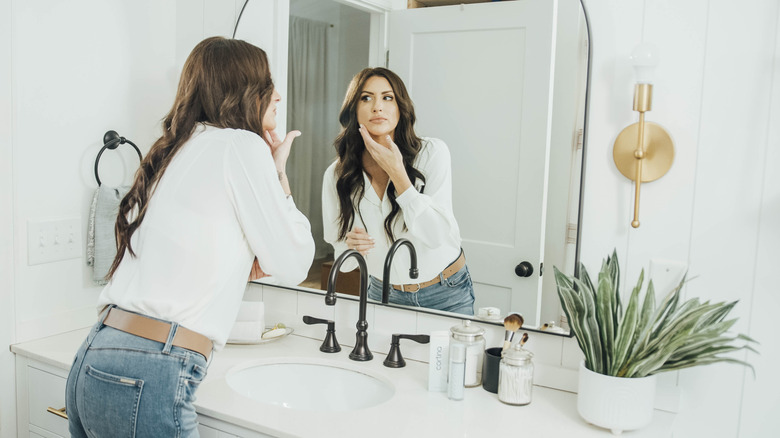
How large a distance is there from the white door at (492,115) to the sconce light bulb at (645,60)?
0.18 m

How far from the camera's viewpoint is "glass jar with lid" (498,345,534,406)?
51.3 inches

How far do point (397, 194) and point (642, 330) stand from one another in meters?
0.66

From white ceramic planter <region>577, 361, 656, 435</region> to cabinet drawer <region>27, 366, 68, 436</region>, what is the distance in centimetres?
130

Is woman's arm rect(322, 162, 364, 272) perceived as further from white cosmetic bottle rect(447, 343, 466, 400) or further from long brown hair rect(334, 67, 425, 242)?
white cosmetic bottle rect(447, 343, 466, 400)

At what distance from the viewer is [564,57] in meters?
1.38

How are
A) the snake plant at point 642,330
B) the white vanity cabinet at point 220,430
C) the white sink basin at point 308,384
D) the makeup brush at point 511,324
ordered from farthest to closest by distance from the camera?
the white sink basin at point 308,384, the makeup brush at point 511,324, the white vanity cabinet at point 220,430, the snake plant at point 642,330

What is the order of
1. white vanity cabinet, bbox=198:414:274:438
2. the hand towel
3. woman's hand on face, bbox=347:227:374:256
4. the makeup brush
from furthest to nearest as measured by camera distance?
the hand towel, woman's hand on face, bbox=347:227:374:256, the makeup brush, white vanity cabinet, bbox=198:414:274:438

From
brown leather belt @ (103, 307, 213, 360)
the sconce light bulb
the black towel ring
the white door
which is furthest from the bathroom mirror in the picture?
the black towel ring

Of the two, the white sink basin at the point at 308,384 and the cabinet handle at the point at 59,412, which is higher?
the white sink basin at the point at 308,384

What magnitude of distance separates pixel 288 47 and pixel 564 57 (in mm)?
815

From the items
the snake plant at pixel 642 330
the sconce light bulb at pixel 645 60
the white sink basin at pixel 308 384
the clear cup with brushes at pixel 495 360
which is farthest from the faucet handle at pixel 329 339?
the sconce light bulb at pixel 645 60

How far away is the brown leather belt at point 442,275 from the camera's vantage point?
1.53 m

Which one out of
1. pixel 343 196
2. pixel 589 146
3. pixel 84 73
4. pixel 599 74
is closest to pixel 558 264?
pixel 589 146

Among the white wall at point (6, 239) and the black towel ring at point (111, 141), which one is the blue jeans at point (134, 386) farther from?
the black towel ring at point (111, 141)
